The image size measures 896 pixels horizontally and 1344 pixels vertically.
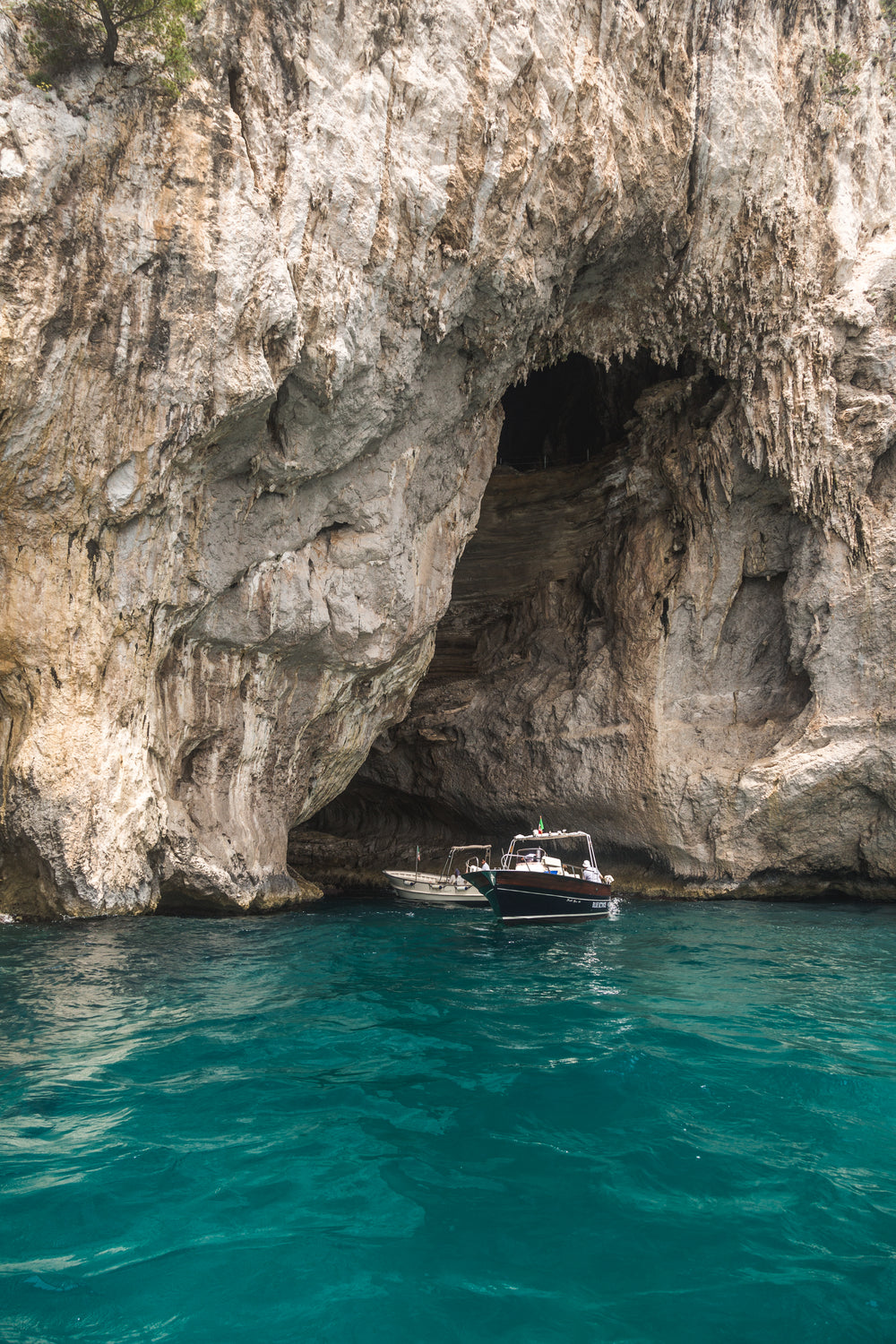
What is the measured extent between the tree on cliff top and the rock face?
0.32m

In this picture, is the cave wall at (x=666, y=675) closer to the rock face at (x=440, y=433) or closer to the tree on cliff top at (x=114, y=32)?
the rock face at (x=440, y=433)

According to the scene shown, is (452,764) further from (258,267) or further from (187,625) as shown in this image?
(258,267)

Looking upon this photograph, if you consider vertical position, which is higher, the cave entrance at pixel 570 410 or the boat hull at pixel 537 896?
the cave entrance at pixel 570 410

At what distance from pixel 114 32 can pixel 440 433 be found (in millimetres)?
8229

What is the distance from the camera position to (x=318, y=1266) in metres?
4.42

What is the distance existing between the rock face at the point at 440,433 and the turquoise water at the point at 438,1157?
5585mm

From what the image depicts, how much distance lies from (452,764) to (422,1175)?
19.6 metres

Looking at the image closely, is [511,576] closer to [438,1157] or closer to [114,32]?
[114,32]

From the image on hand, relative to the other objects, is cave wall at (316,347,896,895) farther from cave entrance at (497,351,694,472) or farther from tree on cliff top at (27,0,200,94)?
tree on cliff top at (27,0,200,94)

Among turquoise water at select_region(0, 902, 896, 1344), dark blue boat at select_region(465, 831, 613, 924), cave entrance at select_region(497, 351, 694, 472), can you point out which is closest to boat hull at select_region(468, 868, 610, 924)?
dark blue boat at select_region(465, 831, 613, 924)

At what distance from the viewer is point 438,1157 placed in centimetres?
571

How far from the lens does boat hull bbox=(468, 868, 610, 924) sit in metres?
16.6

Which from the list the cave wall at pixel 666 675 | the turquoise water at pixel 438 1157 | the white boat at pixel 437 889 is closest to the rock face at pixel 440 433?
the cave wall at pixel 666 675

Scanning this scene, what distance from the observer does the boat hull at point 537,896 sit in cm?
1656
